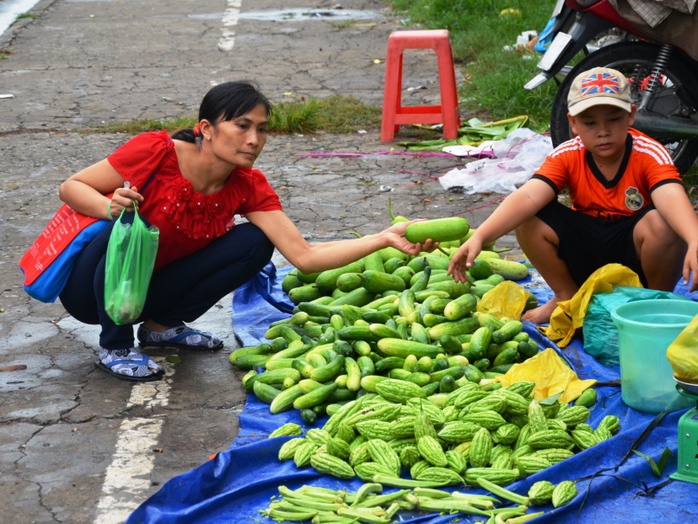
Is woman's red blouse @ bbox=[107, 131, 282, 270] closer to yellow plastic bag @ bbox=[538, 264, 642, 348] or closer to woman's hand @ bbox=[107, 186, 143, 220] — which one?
woman's hand @ bbox=[107, 186, 143, 220]

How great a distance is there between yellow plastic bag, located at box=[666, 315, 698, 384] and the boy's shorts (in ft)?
4.29

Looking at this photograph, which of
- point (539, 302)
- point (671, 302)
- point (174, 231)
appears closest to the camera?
point (671, 302)

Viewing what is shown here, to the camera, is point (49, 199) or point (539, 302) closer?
point (539, 302)

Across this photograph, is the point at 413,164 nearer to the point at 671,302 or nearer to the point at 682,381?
the point at 671,302

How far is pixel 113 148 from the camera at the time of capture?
7.76 metres

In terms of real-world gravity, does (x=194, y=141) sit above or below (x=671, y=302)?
above

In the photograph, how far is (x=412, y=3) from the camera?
1462 centimetres

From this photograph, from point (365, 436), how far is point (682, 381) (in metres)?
1.10

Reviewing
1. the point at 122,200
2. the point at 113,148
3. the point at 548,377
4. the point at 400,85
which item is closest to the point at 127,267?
the point at 122,200

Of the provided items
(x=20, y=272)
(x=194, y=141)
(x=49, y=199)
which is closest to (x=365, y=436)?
(x=194, y=141)

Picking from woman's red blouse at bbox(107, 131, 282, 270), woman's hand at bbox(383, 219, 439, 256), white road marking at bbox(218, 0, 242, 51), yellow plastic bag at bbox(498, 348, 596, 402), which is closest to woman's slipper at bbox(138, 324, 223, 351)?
woman's red blouse at bbox(107, 131, 282, 270)

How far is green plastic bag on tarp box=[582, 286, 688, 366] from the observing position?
12.4ft

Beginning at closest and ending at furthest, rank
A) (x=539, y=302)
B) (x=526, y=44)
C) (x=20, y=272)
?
(x=539, y=302)
(x=20, y=272)
(x=526, y=44)

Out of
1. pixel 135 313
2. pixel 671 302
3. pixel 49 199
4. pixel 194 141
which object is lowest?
pixel 49 199
